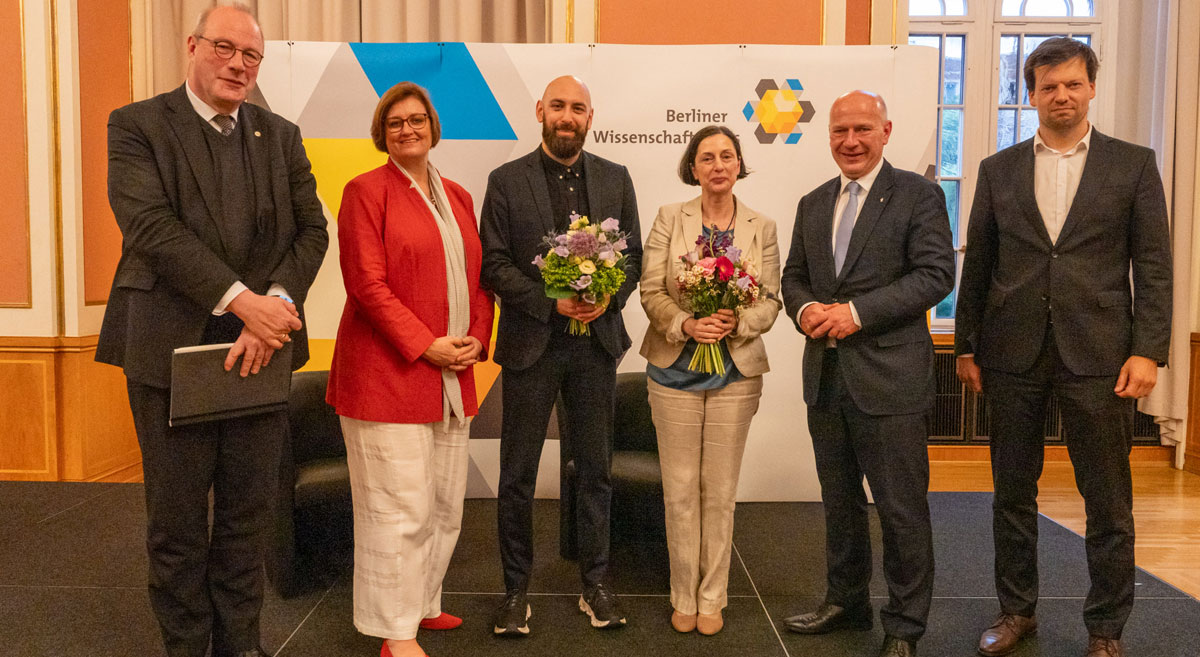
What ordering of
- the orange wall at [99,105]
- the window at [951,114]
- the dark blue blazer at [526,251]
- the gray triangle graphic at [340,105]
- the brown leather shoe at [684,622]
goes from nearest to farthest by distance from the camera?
the dark blue blazer at [526,251] → the brown leather shoe at [684,622] → the gray triangle graphic at [340,105] → the orange wall at [99,105] → the window at [951,114]

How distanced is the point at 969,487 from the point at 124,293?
5.01 m

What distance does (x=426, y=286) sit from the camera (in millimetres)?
2555

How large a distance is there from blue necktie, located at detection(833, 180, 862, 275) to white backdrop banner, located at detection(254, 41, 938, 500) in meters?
1.66

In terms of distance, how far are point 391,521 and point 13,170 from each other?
4.14 metres

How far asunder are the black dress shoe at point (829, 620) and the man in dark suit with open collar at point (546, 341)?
2.12ft

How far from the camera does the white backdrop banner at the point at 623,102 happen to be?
450cm

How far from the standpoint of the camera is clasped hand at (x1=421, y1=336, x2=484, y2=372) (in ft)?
8.27

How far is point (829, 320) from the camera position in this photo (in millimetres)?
2691

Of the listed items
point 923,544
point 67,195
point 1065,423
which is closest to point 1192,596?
point 1065,423

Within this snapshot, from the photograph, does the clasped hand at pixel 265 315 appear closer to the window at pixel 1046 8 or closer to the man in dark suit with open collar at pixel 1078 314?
the man in dark suit with open collar at pixel 1078 314

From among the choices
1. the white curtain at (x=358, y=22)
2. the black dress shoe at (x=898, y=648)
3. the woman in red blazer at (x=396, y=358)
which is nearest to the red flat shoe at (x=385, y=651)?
the woman in red blazer at (x=396, y=358)

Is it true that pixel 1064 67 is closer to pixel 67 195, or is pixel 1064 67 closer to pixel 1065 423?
pixel 1065 423

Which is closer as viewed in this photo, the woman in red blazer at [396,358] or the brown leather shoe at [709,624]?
the woman in red blazer at [396,358]

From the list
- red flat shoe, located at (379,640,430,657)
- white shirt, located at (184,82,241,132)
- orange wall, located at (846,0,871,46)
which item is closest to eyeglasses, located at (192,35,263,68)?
white shirt, located at (184,82,241,132)
